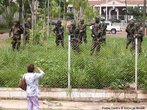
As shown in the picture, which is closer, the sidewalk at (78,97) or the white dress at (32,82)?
the white dress at (32,82)

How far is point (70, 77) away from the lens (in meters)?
13.4

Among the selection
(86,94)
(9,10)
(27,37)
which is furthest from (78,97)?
(9,10)

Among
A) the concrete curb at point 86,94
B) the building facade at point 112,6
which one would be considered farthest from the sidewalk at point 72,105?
the building facade at point 112,6

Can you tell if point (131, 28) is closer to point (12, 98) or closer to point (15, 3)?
point (12, 98)

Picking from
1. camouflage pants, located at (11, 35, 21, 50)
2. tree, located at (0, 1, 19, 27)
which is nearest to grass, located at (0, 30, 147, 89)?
camouflage pants, located at (11, 35, 21, 50)

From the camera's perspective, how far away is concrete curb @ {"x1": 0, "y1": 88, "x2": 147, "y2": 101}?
13102 millimetres

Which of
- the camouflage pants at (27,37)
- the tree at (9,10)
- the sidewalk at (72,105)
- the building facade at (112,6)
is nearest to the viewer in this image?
the sidewalk at (72,105)

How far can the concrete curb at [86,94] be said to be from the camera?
43.0 feet

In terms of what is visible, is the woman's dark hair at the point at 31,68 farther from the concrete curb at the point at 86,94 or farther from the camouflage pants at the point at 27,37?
the camouflage pants at the point at 27,37

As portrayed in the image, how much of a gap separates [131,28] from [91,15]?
1263 inches

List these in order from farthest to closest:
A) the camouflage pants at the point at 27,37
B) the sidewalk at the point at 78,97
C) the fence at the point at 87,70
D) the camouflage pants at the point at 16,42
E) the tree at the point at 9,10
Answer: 1. the tree at the point at 9,10
2. the camouflage pants at the point at 27,37
3. the camouflage pants at the point at 16,42
4. the fence at the point at 87,70
5. the sidewalk at the point at 78,97

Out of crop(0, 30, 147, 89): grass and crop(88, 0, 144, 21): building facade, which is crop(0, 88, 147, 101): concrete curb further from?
crop(88, 0, 144, 21): building facade

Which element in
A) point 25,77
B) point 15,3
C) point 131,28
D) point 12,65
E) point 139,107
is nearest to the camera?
point 25,77

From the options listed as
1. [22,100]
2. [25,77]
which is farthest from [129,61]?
[25,77]
